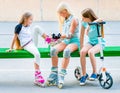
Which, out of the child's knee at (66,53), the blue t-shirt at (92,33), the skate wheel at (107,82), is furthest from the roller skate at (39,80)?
the blue t-shirt at (92,33)

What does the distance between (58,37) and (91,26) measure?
594mm

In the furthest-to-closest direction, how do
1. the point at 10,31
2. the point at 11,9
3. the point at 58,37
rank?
the point at 11,9, the point at 10,31, the point at 58,37

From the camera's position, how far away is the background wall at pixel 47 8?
17812 millimetres

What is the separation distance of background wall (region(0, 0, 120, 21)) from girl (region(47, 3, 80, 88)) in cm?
1089

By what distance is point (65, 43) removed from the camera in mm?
6887

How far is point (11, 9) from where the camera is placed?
18.0 metres

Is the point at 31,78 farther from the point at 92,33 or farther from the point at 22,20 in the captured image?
the point at 92,33

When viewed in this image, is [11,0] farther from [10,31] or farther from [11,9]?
[10,31]

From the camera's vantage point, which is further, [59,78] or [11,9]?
[11,9]

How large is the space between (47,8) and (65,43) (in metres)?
11.2

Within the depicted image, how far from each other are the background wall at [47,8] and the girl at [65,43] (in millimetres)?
10893

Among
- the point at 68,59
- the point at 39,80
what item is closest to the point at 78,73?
the point at 68,59

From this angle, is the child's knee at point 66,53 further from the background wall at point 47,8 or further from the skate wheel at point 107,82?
the background wall at point 47,8

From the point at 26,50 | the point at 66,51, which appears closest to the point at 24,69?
the point at 26,50
